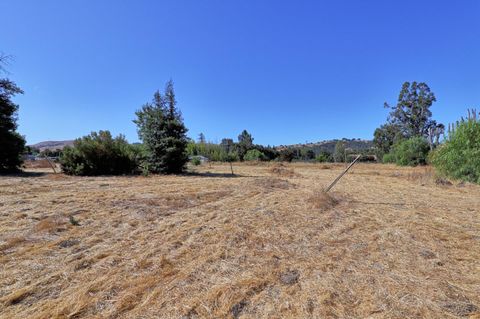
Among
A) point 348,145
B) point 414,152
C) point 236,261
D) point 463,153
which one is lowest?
point 236,261

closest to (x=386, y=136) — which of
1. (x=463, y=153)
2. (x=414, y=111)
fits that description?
(x=414, y=111)

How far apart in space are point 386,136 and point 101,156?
34472 mm

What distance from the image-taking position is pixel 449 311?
5.82ft

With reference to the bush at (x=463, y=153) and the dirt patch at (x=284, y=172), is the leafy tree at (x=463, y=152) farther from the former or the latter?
the dirt patch at (x=284, y=172)

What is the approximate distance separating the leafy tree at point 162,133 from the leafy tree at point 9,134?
231 inches

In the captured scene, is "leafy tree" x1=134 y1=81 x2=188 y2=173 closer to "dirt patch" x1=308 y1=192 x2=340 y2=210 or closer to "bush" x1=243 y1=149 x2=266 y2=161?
"dirt patch" x1=308 y1=192 x2=340 y2=210

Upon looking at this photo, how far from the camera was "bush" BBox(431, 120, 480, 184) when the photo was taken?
789 centimetres

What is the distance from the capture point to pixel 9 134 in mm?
11555

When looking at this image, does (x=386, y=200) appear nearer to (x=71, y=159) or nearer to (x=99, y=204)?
(x=99, y=204)

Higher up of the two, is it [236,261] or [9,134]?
[9,134]

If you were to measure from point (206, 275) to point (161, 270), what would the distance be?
437 mm

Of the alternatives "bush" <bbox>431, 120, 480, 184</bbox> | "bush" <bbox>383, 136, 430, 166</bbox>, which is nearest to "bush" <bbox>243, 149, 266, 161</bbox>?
"bush" <bbox>383, 136, 430, 166</bbox>

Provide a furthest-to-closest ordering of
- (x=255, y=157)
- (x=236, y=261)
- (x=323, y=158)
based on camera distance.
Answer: (x=323, y=158) → (x=255, y=157) → (x=236, y=261)

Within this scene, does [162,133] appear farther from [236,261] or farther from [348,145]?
[348,145]
